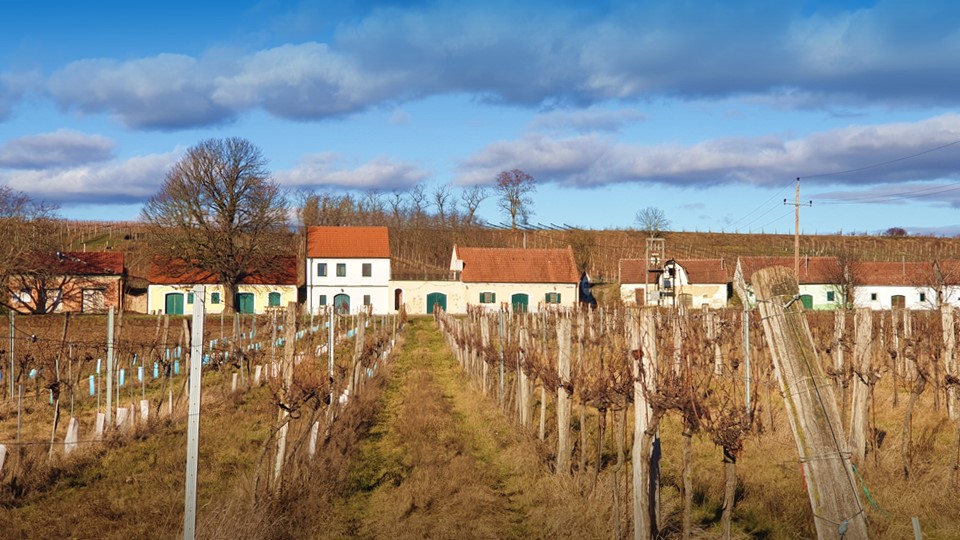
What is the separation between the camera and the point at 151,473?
1011 cm

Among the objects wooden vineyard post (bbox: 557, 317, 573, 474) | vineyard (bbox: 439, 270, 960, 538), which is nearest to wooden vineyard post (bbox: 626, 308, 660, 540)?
vineyard (bbox: 439, 270, 960, 538)

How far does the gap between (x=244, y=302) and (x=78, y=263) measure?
10.3 m

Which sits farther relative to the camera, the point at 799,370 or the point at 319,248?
the point at 319,248

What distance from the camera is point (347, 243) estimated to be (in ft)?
191

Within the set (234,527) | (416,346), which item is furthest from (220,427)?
(416,346)

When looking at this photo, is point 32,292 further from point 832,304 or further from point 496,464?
point 832,304

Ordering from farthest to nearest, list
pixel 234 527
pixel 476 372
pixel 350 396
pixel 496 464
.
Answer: pixel 476 372, pixel 350 396, pixel 496 464, pixel 234 527

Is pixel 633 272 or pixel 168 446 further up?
pixel 633 272

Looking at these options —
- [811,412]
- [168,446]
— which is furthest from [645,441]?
[168,446]

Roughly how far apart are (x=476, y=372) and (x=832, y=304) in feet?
155

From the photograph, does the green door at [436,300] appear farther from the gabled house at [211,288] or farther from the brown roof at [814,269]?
the brown roof at [814,269]

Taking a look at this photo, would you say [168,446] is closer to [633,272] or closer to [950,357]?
[950,357]

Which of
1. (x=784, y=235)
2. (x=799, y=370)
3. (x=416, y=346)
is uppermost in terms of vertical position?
(x=784, y=235)

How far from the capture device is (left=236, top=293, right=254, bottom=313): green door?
54125mm
